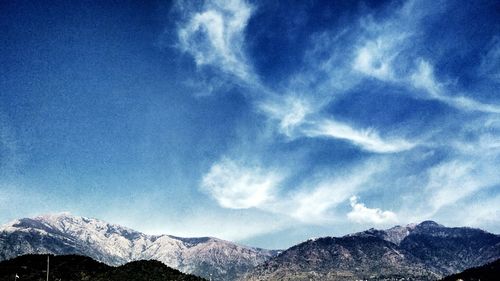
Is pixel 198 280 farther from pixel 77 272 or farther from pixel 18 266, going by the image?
pixel 18 266

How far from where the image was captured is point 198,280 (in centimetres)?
10688

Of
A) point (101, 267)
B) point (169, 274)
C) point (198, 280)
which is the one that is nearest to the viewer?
point (198, 280)

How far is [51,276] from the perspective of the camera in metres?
112

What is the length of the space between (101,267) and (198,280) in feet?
109

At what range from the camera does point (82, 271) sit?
116 meters

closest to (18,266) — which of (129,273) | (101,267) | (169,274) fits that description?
(101,267)

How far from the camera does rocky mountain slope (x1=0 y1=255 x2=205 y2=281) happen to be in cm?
11019

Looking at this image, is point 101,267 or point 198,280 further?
point 101,267

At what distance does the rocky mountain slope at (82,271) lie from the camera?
110 m

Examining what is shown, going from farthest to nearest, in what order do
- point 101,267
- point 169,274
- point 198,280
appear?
point 101,267 → point 169,274 → point 198,280

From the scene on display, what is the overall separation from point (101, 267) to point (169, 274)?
72.7ft

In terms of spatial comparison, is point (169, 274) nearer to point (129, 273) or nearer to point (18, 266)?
point (129, 273)

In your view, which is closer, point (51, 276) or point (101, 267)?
point (51, 276)

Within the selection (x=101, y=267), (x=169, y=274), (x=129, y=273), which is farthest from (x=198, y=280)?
(x=101, y=267)
